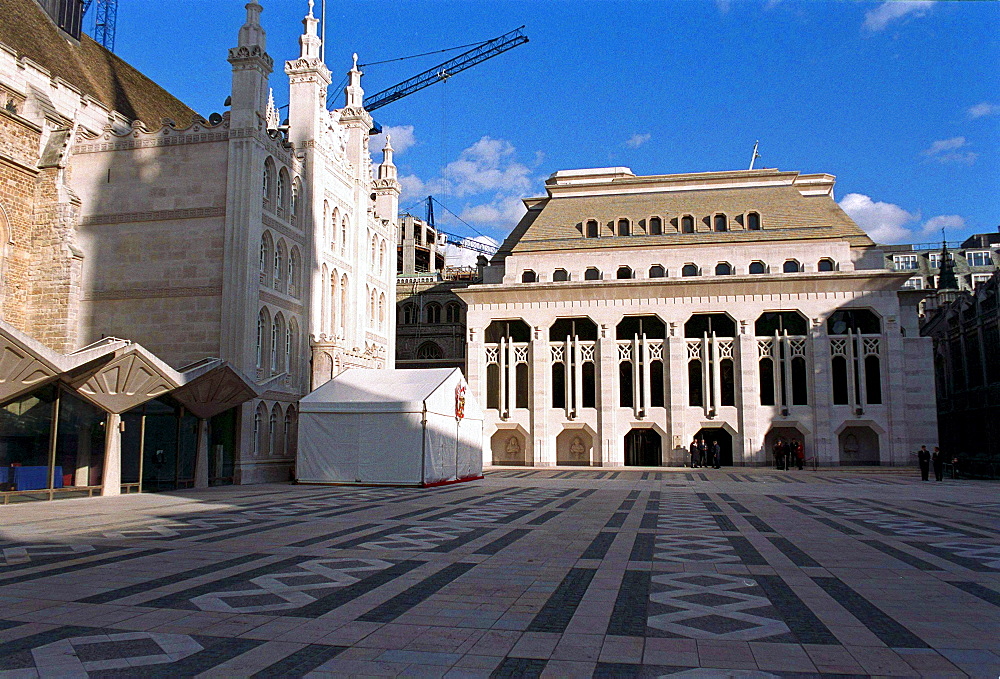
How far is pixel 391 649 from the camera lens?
6.79m

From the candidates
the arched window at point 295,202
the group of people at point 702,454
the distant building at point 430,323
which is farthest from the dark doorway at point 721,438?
the arched window at point 295,202

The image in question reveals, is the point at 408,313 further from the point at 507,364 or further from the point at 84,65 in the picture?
the point at 84,65

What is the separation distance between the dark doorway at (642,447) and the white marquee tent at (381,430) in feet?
85.8

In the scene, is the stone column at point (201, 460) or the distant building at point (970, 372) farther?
the distant building at point (970, 372)

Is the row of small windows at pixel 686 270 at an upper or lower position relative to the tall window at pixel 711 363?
upper

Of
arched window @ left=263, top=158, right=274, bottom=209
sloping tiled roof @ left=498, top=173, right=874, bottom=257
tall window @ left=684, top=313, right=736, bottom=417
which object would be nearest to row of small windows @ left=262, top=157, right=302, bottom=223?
arched window @ left=263, top=158, right=274, bottom=209

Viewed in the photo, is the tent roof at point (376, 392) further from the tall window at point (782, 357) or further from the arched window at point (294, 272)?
the tall window at point (782, 357)

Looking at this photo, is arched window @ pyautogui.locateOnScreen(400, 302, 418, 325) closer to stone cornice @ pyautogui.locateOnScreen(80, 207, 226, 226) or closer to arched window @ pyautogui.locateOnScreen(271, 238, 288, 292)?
arched window @ pyautogui.locateOnScreen(271, 238, 288, 292)

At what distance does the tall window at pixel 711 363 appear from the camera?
172ft

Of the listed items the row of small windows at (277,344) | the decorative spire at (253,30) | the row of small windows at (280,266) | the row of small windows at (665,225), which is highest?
the decorative spire at (253,30)

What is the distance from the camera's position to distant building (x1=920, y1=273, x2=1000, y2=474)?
46219 millimetres

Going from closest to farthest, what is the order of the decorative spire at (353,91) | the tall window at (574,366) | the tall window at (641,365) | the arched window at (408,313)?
the decorative spire at (353,91) < the tall window at (641,365) < the tall window at (574,366) < the arched window at (408,313)

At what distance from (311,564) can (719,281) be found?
45515 millimetres

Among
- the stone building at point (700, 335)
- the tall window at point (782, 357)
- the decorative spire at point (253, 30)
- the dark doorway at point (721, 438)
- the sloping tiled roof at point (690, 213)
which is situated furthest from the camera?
the sloping tiled roof at point (690, 213)
